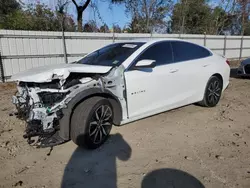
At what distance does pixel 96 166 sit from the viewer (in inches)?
115

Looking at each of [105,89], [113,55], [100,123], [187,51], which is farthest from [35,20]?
[100,123]

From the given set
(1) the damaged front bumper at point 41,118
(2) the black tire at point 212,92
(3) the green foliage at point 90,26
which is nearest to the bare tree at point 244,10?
(3) the green foliage at point 90,26

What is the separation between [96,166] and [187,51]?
3.01m

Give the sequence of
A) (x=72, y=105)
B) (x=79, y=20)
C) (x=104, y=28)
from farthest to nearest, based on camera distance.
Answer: (x=104, y=28) → (x=79, y=20) → (x=72, y=105)

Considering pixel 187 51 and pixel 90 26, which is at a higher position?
pixel 90 26

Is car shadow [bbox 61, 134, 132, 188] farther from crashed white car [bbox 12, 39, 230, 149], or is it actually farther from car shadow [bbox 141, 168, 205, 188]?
car shadow [bbox 141, 168, 205, 188]

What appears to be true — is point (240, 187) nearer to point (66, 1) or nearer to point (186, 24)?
point (66, 1)

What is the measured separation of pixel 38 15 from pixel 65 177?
41.1 ft

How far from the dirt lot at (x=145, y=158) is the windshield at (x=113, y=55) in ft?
4.00

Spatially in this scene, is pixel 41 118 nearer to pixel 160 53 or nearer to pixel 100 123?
pixel 100 123

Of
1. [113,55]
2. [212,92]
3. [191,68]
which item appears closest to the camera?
[113,55]

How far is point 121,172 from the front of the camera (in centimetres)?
279

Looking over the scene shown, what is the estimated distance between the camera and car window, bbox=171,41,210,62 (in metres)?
4.44

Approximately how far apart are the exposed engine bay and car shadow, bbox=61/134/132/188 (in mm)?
394
